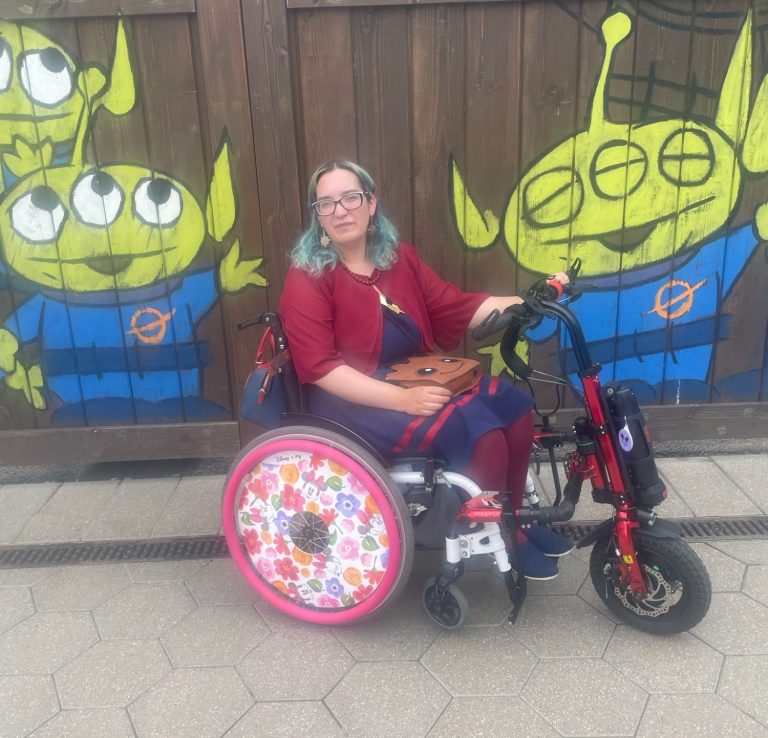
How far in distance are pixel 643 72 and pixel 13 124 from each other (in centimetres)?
261

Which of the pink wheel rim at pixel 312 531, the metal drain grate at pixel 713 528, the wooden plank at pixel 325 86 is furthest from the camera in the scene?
the wooden plank at pixel 325 86

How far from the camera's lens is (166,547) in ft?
9.10

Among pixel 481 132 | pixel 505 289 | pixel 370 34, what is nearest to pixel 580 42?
pixel 481 132

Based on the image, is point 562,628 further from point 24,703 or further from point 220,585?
point 24,703

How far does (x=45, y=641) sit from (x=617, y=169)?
2.81 m

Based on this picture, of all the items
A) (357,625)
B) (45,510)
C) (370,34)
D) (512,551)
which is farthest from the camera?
(45,510)

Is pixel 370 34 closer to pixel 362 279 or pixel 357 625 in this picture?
pixel 362 279

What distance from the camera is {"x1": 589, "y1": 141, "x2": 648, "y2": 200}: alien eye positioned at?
9.64 feet

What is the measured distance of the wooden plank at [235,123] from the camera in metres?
2.74

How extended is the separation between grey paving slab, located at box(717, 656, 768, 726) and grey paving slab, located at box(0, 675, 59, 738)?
1.89 metres

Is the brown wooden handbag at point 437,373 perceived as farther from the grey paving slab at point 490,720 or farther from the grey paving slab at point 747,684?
the grey paving slab at point 747,684

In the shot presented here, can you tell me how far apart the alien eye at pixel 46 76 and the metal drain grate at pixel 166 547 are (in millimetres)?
1818

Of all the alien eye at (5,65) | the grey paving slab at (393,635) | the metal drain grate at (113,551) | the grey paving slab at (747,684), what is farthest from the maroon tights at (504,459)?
the alien eye at (5,65)

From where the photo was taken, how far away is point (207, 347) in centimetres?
319
